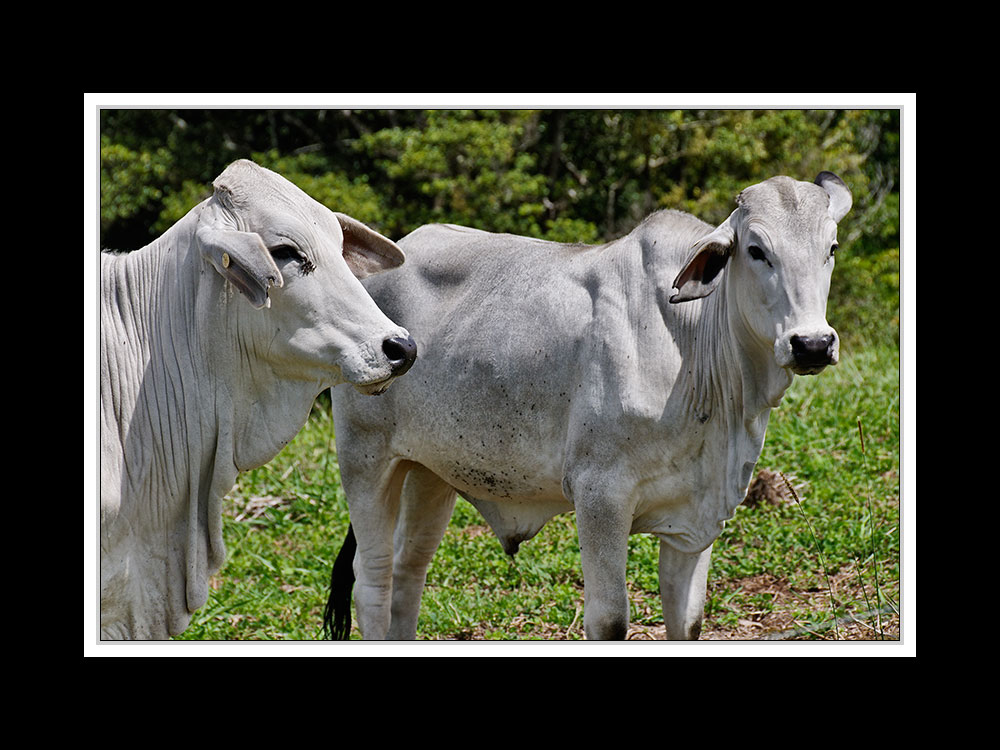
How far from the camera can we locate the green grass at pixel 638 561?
19.5 ft

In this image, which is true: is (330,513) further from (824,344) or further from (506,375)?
(824,344)

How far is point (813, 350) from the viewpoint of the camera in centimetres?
381

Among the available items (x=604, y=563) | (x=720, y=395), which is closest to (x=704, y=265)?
(x=720, y=395)

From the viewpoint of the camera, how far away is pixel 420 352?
16.1 ft

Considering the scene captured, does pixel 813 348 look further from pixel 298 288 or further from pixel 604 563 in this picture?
pixel 298 288

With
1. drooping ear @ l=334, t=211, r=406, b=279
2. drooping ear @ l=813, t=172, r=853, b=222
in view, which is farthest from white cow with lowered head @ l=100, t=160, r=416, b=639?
drooping ear @ l=813, t=172, r=853, b=222

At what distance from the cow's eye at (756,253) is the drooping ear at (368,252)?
3.78 feet

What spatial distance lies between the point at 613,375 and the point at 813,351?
0.80m

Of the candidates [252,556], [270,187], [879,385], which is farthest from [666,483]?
[879,385]

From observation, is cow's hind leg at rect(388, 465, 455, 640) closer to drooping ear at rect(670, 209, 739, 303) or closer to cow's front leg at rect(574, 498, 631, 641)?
cow's front leg at rect(574, 498, 631, 641)

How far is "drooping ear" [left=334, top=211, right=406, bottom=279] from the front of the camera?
4023 mm

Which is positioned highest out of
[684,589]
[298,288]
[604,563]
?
[298,288]

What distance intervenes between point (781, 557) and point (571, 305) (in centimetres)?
244

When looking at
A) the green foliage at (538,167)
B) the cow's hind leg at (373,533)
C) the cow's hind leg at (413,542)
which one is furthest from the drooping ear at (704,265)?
the green foliage at (538,167)
